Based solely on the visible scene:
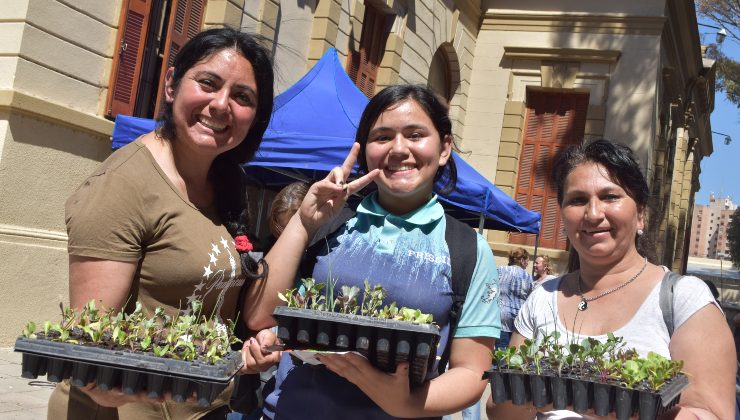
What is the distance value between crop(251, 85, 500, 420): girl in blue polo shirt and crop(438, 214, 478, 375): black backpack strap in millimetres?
15

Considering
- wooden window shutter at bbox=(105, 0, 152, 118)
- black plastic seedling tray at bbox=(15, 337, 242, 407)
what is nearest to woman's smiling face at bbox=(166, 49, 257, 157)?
black plastic seedling tray at bbox=(15, 337, 242, 407)

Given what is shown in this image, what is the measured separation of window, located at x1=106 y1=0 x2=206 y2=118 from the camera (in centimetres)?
878

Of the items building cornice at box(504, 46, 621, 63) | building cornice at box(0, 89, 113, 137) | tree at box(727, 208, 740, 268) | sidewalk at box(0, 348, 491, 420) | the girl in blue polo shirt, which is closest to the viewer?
the girl in blue polo shirt

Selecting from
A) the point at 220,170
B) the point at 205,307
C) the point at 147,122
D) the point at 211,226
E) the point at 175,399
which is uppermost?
the point at 147,122

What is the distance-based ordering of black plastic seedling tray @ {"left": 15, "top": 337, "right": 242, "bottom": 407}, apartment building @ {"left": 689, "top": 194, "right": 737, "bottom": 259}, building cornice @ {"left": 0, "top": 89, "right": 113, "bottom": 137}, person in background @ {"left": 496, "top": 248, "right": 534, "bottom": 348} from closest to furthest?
black plastic seedling tray @ {"left": 15, "top": 337, "right": 242, "bottom": 407} < building cornice @ {"left": 0, "top": 89, "right": 113, "bottom": 137} < person in background @ {"left": 496, "top": 248, "right": 534, "bottom": 348} < apartment building @ {"left": 689, "top": 194, "right": 737, "bottom": 259}

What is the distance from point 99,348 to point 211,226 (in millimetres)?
Result: 581

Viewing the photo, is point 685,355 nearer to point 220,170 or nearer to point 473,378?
point 473,378

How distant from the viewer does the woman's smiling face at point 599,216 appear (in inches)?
102

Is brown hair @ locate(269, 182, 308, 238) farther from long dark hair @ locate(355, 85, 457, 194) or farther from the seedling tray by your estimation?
the seedling tray

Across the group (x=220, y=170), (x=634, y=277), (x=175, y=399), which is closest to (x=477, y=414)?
(x=634, y=277)

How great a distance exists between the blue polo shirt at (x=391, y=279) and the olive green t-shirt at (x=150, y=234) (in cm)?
30

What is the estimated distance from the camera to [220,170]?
2.53 meters

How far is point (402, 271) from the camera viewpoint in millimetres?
2236

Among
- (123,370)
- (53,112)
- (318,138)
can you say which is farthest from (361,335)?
(53,112)
